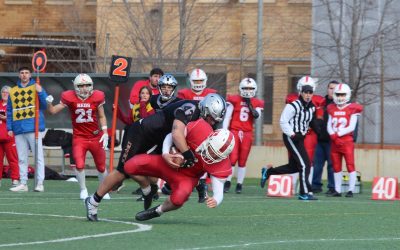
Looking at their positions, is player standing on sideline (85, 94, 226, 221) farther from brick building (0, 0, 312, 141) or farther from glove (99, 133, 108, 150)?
brick building (0, 0, 312, 141)

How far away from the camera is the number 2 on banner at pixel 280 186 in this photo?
2027cm

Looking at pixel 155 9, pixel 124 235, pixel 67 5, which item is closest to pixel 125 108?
pixel 155 9

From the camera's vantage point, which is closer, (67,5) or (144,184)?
(144,184)

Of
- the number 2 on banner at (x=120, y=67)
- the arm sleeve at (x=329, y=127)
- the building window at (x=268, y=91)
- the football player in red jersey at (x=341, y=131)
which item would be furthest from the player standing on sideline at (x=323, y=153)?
the building window at (x=268, y=91)

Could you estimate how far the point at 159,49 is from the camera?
32.5 m

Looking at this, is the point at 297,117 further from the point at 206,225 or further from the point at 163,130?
the point at 206,225

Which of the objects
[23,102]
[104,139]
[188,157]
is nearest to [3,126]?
[23,102]

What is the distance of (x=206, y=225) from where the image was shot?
1389cm

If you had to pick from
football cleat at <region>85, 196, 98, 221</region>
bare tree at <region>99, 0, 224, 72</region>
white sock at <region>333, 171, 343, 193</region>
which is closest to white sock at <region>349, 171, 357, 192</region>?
white sock at <region>333, 171, 343, 193</region>

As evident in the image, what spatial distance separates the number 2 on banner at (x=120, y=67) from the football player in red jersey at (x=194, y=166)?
7436 mm

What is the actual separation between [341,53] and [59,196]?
1258cm

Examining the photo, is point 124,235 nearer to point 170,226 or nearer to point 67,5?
point 170,226

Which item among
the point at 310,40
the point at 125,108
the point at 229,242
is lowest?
the point at 229,242

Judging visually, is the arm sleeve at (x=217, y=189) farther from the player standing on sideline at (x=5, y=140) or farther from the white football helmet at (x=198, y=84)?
the player standing on sideline at (x=5, y=140)
